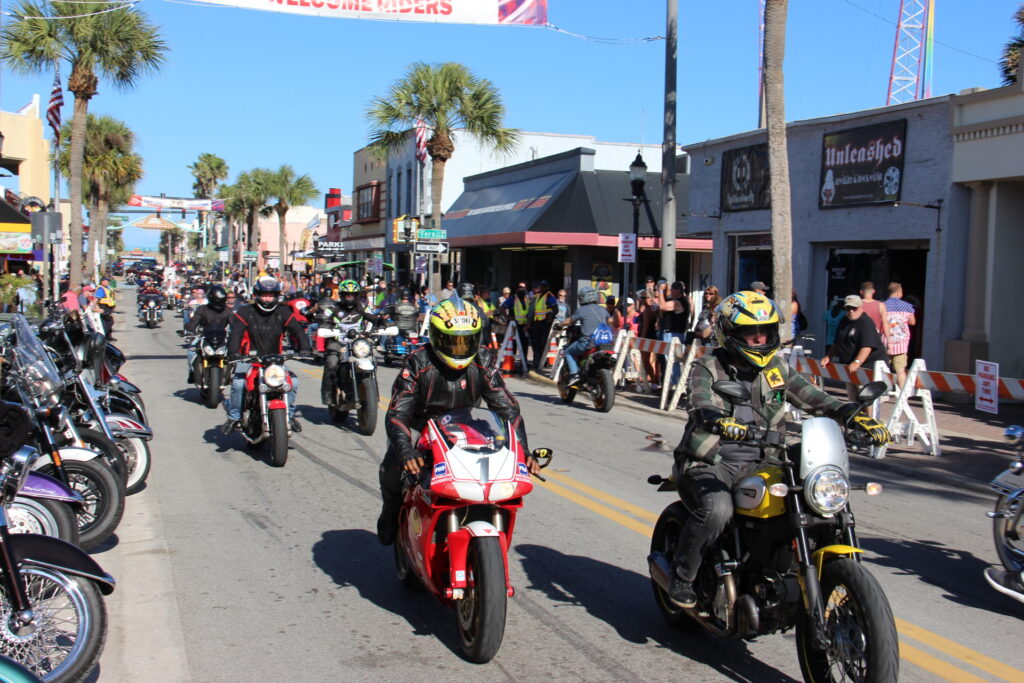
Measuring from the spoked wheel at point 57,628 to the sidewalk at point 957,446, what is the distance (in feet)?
27.2

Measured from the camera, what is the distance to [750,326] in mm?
4711

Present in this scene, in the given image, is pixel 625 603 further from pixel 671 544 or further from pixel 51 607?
pixel 51 607

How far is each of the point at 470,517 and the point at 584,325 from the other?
395 inches

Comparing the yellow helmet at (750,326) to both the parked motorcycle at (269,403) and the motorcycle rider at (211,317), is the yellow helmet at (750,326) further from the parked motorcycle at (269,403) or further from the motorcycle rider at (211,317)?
the motorcycle rider at (211,317)

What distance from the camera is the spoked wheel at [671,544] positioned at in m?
4.90

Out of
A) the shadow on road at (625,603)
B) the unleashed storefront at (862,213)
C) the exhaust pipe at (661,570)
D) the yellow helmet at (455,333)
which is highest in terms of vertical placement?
the unleashed storefront at (862,213)

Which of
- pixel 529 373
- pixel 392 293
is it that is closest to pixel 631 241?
pixel 529 373

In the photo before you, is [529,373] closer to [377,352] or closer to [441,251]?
[377,352]

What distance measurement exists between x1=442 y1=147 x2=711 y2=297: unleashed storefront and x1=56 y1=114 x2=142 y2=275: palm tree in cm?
2259

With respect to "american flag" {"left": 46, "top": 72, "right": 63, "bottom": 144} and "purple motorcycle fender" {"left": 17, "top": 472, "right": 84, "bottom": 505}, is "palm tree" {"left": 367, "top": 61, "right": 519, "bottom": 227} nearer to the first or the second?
"american flag" {"left": 46, "top": 72, "right": 63, "bottom": 144}

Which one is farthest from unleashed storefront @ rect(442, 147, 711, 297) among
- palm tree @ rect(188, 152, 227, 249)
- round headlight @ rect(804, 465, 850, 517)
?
palm tree @ rect(188, 152, 227, 249)

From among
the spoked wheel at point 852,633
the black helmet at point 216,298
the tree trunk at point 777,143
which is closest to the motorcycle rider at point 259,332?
the black helmet at point 216,298

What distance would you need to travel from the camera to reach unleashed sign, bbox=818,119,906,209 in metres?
17.8

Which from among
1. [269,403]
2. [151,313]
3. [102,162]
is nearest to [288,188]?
[102,162]
